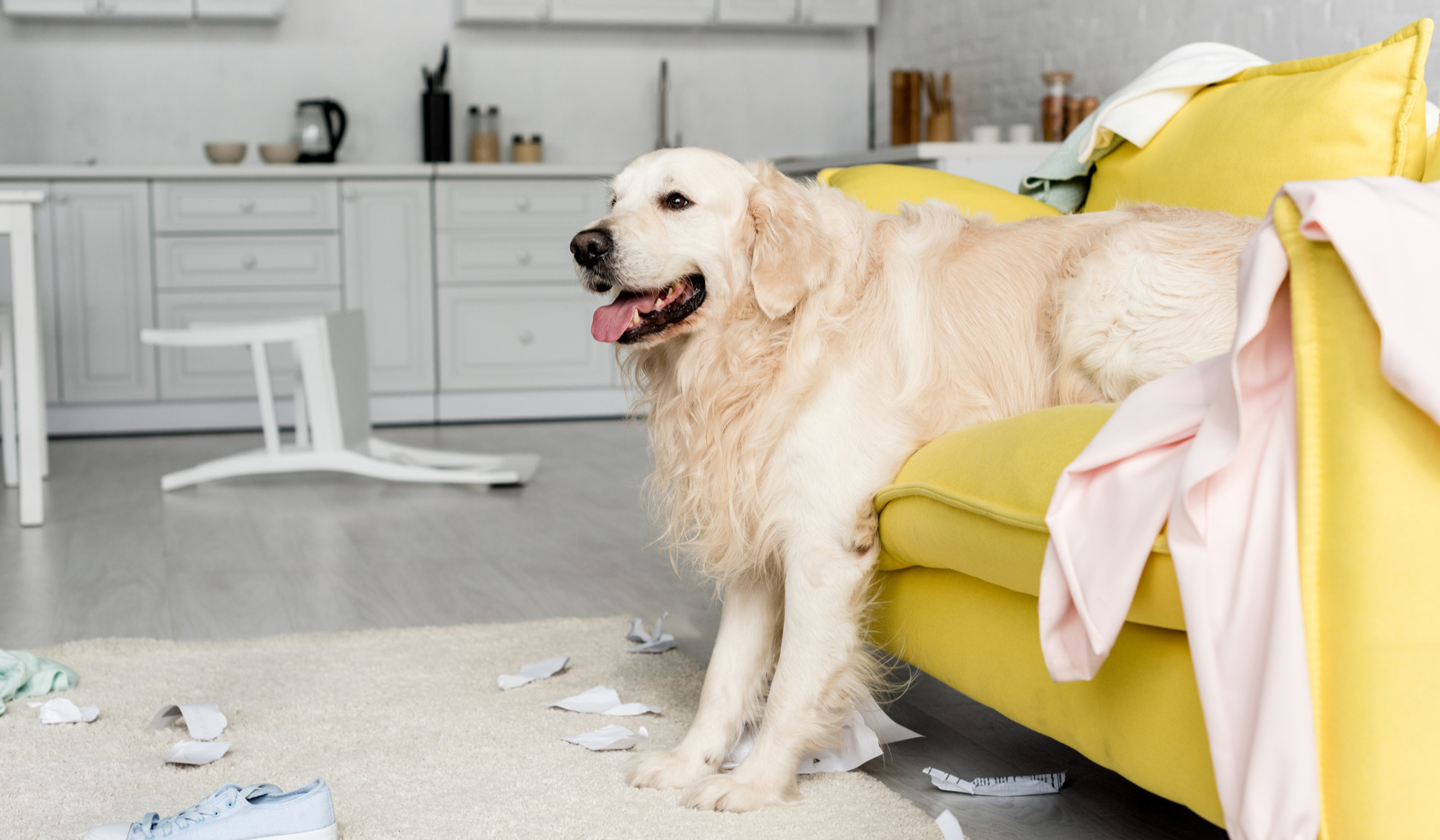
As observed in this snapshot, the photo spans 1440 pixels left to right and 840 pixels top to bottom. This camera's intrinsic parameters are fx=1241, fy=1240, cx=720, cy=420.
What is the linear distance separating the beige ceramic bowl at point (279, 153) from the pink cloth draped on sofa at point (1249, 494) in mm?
4674

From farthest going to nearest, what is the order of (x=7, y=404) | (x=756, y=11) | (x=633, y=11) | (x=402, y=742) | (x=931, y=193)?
(x=756, y=11) → (x=633, y=11) → (x=7, y=404) → (x=931, y=193) → (x=402, y=742)

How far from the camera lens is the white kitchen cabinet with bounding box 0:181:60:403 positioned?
472 cm

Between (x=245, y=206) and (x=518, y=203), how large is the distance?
1074 millimetres

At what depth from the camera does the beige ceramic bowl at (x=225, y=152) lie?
16.5 ft

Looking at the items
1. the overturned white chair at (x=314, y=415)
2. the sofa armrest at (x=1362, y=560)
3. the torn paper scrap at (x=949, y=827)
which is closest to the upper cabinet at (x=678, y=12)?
the overturned white chair at (x=314, y=415)

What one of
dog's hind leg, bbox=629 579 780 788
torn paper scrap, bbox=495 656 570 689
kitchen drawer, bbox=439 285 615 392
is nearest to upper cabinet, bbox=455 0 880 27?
kitchen drawer, bbox=439 285 615 392

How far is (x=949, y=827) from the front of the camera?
133cm

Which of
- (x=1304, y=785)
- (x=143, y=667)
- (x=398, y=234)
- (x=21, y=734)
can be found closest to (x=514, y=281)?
(x=398, y=234)

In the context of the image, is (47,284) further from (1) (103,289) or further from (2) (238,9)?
(2) (238,9)

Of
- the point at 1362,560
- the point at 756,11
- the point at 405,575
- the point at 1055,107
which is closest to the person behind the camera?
the point at 1362,560

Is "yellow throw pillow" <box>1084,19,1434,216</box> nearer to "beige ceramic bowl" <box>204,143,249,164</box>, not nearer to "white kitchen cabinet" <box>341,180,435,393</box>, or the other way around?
"white kitchen cabinet" <box>341,180,435,393</box>

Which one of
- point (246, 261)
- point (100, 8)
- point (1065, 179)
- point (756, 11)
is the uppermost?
point (756, 11)

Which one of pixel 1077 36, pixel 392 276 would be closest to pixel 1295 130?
pixel 1077 36

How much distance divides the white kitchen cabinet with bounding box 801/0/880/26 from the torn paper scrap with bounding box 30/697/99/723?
15.7 ft
